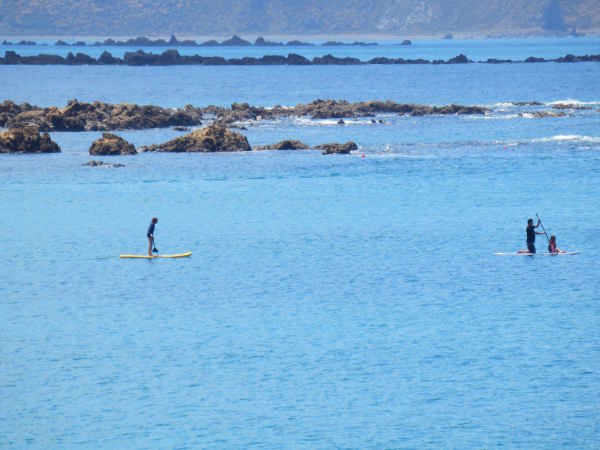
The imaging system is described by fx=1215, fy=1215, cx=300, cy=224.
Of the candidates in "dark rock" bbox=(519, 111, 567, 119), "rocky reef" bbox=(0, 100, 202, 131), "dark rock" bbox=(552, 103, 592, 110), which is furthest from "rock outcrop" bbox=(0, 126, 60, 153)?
"dark rock" bbox=(552, 103, 592, 110)

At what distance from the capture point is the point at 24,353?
3503cm

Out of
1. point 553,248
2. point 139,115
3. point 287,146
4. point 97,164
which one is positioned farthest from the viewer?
point 139,115

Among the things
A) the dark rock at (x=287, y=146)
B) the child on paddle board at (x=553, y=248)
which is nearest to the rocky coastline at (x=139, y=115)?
the dark rock at (x=287, y=146)

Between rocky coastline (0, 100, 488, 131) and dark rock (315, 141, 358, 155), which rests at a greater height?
rocky coastline (0, 100, 488, 131)

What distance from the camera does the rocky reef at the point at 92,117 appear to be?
310 ft

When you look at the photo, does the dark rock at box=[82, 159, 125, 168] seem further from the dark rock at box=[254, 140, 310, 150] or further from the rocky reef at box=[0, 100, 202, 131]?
the rocky reef at box=[0, 100, 202, 131]

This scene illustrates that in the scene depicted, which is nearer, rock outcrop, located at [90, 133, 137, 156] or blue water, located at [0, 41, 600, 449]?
blue water, located at [0, 41, 600, 449]

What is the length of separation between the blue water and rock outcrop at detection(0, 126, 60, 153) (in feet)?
6.47

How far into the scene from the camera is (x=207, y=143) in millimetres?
80688

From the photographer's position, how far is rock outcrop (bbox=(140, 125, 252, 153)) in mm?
80438

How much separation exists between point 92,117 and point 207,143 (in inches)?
795

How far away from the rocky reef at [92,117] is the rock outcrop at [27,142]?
40.1 feet

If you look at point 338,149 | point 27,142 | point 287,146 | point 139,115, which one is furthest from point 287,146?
point 139,115

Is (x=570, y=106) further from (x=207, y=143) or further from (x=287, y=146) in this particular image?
(x=207, y=143)
